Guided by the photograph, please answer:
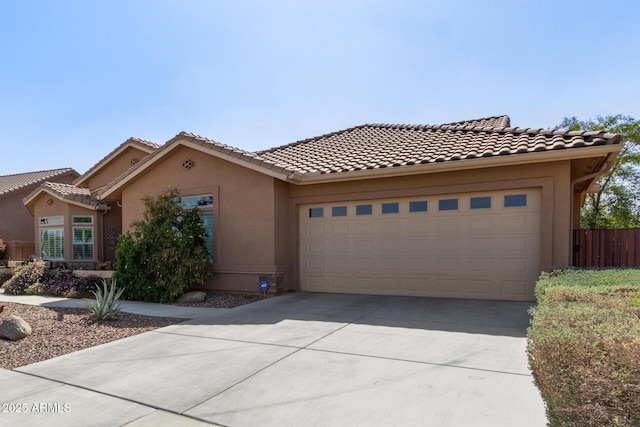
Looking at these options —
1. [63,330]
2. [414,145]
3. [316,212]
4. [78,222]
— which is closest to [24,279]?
[78,222]

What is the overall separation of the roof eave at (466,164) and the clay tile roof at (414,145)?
0.10 metres

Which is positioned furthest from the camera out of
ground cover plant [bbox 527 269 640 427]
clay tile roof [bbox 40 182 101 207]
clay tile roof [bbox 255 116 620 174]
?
clay tile roof [bbox 40 182 101 207]

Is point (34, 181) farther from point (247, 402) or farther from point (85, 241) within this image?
point (247, 402)

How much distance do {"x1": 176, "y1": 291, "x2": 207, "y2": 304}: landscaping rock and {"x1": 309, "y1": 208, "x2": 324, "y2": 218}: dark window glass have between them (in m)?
3.66

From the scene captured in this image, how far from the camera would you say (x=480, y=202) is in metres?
8.79

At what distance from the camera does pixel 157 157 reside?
11.5m

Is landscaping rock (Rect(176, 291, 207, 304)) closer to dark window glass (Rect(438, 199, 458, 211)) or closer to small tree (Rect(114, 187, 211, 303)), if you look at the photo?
small tree (Rect(114, 187, 211, 303))

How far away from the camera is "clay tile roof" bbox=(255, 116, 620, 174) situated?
319 inches

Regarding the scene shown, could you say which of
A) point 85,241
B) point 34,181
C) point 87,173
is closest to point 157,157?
point 85,241

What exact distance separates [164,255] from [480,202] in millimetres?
7986

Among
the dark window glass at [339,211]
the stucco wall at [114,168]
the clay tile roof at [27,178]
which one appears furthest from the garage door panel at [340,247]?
the clay tile roof at [27,178]

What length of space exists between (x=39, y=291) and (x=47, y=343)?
739 centimetres

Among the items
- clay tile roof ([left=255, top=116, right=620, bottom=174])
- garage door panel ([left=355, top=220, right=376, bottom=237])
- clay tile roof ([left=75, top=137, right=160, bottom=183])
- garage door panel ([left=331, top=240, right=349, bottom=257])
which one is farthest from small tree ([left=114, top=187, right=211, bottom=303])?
clay tile roof ([left=75, top=137, right=160, bottom=183])

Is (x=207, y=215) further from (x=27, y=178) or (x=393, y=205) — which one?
(x=27, y=178)
